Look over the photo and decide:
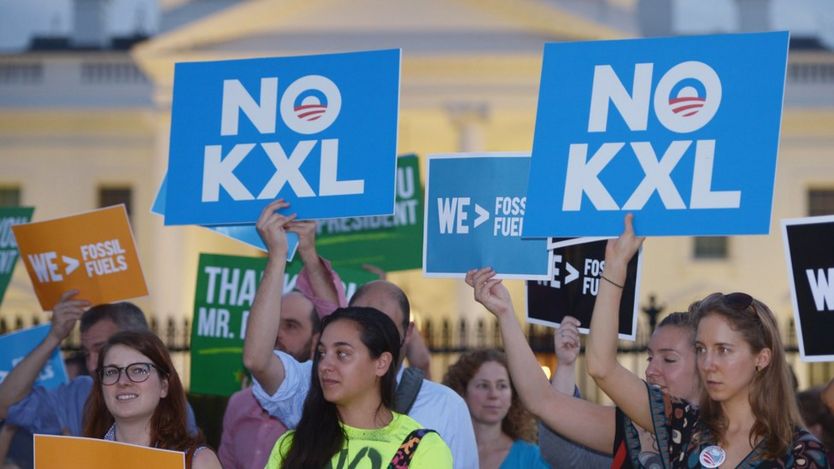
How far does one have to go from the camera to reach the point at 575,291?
6.29 metres

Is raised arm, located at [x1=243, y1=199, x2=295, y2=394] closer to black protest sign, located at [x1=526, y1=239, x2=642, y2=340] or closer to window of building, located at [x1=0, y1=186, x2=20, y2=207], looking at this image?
black protest sign, located at [x1=526, y1=239, x2=642, y2=340]

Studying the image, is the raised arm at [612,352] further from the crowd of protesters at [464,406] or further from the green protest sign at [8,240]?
the green protest sign at [8,240]

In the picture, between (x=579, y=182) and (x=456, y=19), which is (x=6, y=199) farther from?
(x=579, y=182)

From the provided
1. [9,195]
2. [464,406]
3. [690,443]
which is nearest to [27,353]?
[464,406]

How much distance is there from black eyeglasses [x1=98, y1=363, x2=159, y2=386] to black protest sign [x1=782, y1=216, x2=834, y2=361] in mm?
2358

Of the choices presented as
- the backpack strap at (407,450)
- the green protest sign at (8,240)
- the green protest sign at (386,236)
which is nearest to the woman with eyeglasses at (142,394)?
the backpack strap at (407,450)

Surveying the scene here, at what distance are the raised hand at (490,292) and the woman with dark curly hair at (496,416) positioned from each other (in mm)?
1305

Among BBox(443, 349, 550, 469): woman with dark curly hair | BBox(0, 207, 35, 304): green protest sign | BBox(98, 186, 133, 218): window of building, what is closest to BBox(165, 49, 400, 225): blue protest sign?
BBox(443, 349, 550, 469): woman with dark curly hair

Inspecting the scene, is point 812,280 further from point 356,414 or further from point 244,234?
point 244,234

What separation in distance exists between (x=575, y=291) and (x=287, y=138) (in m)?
1.34

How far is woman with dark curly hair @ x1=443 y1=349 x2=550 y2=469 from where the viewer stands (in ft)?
22.8

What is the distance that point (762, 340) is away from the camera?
15.1 ft

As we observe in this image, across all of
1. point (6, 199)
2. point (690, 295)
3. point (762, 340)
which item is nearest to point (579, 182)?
point (762, 340)

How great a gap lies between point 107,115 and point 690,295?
13837 millimetres
